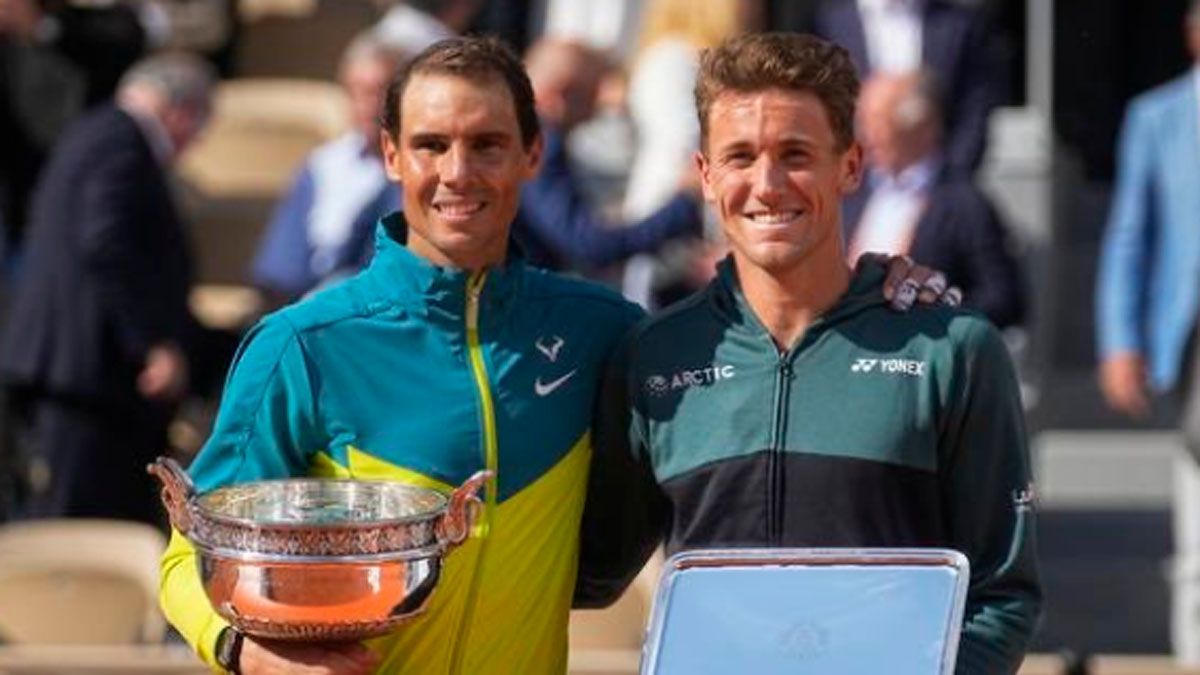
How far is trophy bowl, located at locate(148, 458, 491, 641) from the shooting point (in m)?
4.39

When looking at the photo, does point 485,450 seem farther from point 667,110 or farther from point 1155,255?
point 667,110

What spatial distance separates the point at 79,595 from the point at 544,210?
1.82m

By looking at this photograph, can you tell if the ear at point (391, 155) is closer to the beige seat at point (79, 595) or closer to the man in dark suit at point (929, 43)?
the beige seat at point (79, 595)

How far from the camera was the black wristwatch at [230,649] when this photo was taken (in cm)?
461

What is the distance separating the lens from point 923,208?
9.01 metres

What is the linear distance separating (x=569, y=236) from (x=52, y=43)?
9.63 feet

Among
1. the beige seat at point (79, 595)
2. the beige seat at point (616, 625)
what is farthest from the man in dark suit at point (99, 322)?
the beige seat at point (616, 625)

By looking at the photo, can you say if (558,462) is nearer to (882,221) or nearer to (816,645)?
(816,645)

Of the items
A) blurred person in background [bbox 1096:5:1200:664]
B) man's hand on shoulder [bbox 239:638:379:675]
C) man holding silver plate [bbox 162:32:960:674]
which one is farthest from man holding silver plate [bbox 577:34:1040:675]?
blurred person in background [bbox 1096:5:1200:664]

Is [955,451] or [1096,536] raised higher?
[955,451]

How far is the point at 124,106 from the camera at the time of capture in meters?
10.1

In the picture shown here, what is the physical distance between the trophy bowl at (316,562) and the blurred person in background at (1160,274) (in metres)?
4.85

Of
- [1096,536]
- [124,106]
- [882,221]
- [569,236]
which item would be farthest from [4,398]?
[1096,536]

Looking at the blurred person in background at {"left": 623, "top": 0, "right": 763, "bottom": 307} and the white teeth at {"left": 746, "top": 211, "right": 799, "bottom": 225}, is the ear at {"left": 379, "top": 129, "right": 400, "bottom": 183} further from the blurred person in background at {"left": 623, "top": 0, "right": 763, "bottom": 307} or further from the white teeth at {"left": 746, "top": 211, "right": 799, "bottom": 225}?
the blurred person in background at {"left": 623, "top": 0, "right": 763, "bottom": 307}
